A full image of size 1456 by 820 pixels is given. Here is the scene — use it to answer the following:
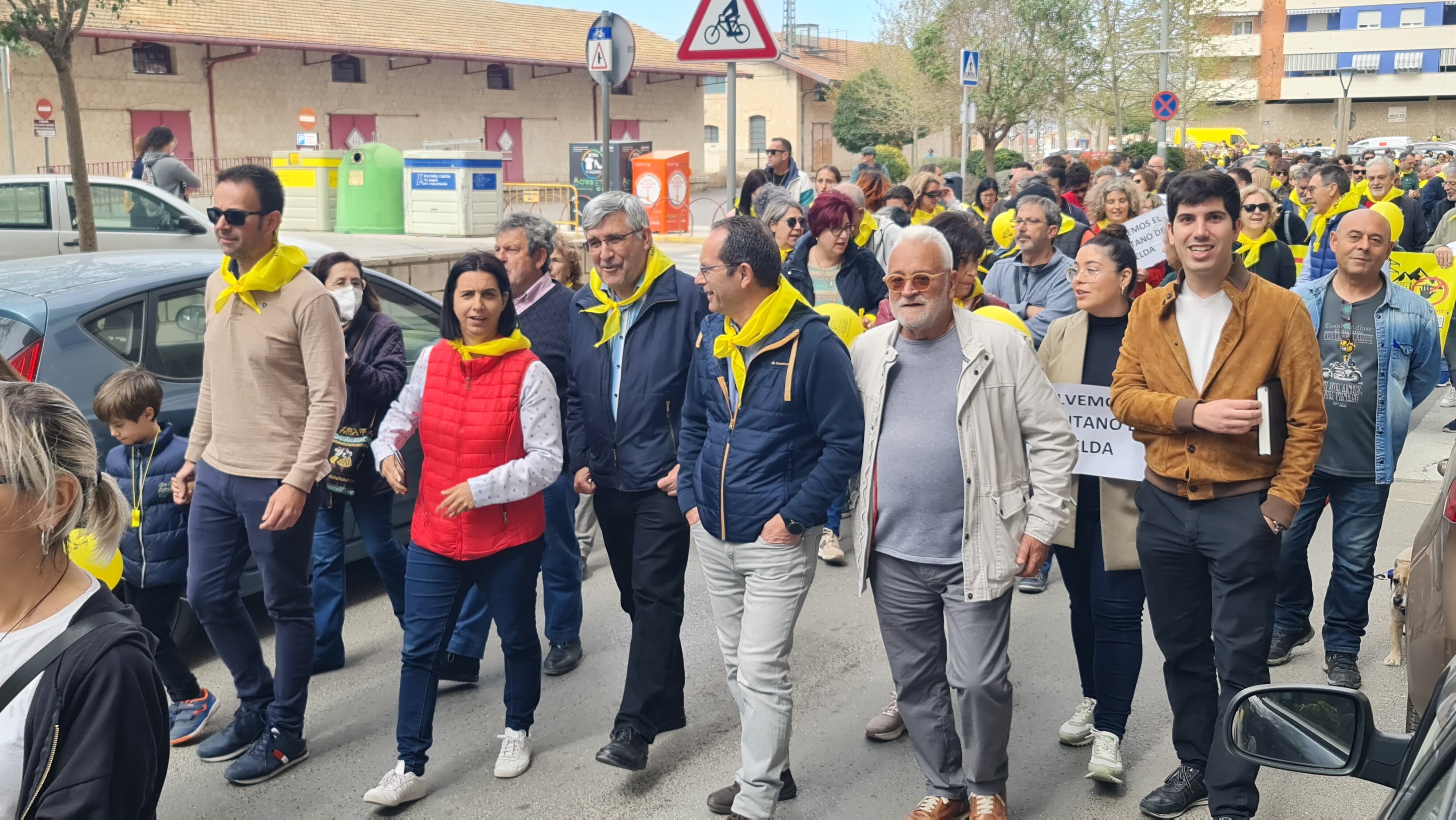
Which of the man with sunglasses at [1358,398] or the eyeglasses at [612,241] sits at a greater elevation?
the eyeglasses at [612,241]

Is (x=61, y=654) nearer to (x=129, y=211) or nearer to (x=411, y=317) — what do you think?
(x=411, y=317)

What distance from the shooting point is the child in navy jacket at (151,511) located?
4836mm

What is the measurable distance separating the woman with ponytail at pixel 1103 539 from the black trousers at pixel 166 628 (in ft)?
10.8

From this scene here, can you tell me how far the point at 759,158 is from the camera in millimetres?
54406

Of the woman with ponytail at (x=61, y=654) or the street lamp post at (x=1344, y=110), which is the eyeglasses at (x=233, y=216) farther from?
the street lamp post at (x=1344, y=110)

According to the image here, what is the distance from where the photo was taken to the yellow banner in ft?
25.2

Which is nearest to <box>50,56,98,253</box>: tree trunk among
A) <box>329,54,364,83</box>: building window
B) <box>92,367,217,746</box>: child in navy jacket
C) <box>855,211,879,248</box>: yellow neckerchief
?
<box>855,211,879,248</box>: yellow neckerchief

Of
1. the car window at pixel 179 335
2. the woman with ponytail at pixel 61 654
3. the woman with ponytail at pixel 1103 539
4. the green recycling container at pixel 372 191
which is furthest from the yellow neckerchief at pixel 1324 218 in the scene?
the green recycling container at pixel 372 191

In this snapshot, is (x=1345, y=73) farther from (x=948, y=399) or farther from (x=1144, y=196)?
(x=948, y=399)

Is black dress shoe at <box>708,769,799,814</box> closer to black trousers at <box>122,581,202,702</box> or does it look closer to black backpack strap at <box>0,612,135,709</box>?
black trousers at <box>122,581,202,702</box>

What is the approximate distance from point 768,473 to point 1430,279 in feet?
19.3

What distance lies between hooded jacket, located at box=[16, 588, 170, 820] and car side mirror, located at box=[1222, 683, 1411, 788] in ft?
6.04

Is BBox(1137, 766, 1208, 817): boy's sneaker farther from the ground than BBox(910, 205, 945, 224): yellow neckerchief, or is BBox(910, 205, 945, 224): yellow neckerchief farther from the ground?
BBox(910, 205, 945, 224): yellow neckerchief

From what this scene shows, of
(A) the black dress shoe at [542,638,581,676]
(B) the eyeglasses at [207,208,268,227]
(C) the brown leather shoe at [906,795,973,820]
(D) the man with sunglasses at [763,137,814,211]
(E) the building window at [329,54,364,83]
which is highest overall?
(E) the building window at [329,54,364,83]
